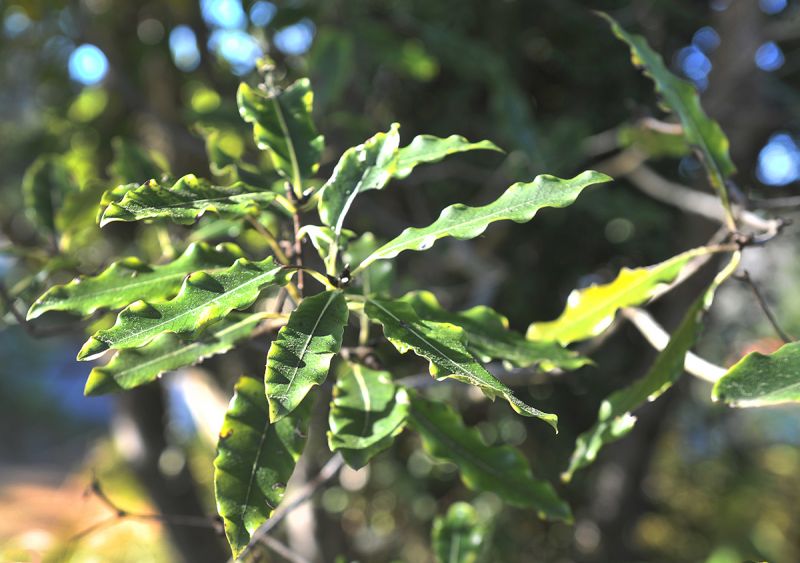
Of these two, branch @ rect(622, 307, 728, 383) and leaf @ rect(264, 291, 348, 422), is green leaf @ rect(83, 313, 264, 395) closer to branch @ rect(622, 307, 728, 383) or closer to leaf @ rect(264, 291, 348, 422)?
leaf @ rect(264, 291, 348, 422)

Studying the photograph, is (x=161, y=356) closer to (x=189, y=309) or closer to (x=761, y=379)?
(x=189, y=309)

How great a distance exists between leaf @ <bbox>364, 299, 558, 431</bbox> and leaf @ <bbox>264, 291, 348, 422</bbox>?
0.05 meters

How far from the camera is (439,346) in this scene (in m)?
0.70

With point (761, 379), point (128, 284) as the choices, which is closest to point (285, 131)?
point (128, 284)

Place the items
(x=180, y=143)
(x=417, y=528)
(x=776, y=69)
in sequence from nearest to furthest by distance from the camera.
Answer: (x=180, y=143), (x=776, y=69), (x=417, y=528)

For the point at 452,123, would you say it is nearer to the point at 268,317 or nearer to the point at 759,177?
the point at 759,177

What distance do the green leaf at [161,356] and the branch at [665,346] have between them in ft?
1.88

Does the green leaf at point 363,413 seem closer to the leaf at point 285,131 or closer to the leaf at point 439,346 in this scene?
the leaf at point 439,346

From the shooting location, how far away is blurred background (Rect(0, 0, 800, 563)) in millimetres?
2070

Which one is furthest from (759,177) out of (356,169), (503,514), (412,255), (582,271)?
(356,169)

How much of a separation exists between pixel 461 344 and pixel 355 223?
1560mm

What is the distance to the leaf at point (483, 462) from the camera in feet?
3.15

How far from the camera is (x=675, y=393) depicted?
2510 mm

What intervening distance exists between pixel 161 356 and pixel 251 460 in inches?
7.3
